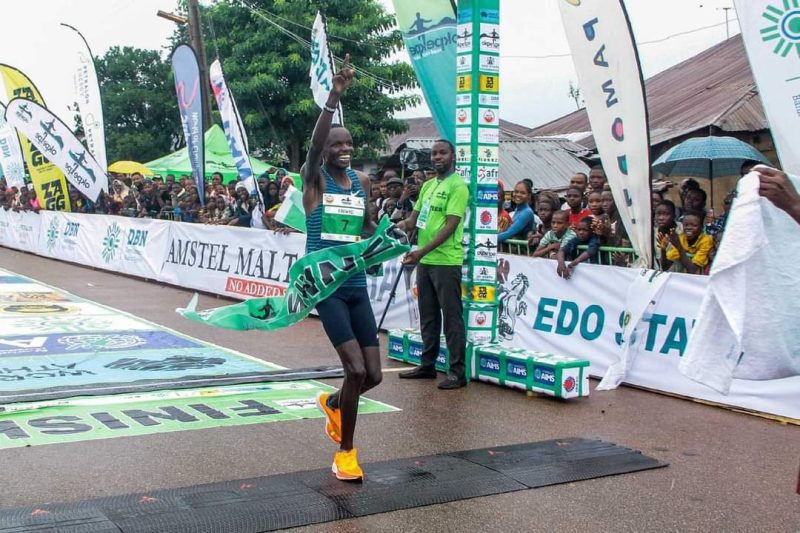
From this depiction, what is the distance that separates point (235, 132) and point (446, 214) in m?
8.43

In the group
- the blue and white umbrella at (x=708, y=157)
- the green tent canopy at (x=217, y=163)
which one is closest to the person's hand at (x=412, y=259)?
the blue and white umbrella at (x=708, y=157)

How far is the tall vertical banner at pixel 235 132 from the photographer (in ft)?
50.1

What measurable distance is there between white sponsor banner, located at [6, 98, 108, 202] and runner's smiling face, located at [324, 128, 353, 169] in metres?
16.9

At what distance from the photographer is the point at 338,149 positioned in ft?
18.2

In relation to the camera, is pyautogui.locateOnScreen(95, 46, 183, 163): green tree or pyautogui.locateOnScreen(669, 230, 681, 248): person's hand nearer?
pyautogui.locateOnScreen(669, 230, 681, 248): person's hand

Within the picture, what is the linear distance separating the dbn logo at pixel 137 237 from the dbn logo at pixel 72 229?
122 inches

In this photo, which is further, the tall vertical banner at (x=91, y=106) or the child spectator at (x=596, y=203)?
the tall vertical banner at (x=91, y=106)

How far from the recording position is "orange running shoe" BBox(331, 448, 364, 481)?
5.30 m

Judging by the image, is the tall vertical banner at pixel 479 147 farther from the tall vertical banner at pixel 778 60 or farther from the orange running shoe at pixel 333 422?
the orange running shoe at pixel 333 422

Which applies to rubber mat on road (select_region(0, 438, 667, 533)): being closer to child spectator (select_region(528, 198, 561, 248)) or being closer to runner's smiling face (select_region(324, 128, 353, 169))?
runner's smiling face (select_region(324, 128, 353, 169))

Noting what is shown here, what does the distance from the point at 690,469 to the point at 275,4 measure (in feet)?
93.2

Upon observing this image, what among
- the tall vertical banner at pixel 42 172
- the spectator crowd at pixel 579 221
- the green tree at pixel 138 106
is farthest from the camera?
the green tree at pixel 138 106

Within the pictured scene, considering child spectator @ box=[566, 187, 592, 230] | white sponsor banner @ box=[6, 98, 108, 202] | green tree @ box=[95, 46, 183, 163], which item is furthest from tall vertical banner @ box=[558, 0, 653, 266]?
green tree @ box=[95, 46, 183, 163]

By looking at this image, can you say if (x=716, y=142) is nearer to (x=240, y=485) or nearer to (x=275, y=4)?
(x=240, y=485)
